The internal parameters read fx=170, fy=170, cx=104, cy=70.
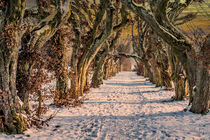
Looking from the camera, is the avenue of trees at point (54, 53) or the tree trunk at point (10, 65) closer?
the tree trunk at point (10, 65)

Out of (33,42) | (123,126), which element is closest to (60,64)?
(33,42)

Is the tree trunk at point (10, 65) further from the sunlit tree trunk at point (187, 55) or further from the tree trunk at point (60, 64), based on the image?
the sunlit tree trunk at point (187, 55)

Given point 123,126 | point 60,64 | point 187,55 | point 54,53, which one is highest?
point 54,53

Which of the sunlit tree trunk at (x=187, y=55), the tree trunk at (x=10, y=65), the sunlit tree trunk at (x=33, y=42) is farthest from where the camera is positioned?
the sunlit tree trunk at (x=187, y=55)

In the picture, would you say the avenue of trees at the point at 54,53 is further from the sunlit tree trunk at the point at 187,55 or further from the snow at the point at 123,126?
the snow at the point at 123,126

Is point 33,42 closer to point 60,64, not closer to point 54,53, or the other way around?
point 54,53

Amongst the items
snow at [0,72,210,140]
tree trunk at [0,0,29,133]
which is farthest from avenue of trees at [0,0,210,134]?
snow at [0,72,210,140]

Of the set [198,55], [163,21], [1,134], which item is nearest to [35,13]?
[1,134]

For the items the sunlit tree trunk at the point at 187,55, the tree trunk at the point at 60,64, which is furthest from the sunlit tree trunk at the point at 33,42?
the sunlit tree trunk at the point at 187,55

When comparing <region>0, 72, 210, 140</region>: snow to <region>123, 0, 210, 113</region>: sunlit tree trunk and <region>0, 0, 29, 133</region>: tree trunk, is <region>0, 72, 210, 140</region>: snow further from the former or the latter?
<region>123, 0, 210, 113</region>: sunlit tree trunk

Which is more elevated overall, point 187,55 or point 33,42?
point 33,42

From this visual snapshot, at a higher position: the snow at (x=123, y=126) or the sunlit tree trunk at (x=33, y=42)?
the sunlit tree trunk at (x=33, y=42)

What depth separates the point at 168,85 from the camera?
13047 mm

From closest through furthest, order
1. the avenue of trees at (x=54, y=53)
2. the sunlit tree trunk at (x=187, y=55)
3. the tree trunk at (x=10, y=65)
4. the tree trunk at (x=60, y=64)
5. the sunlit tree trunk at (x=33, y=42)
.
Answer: the tree trunk at (x=10, y=65), the avenue of trees at (x=54, y=53), the sunlit tree trunk at (x=33, y=42), the sunlit tree trunk at (x=187, y=55), the tree trunk at (x=60, y=64)
